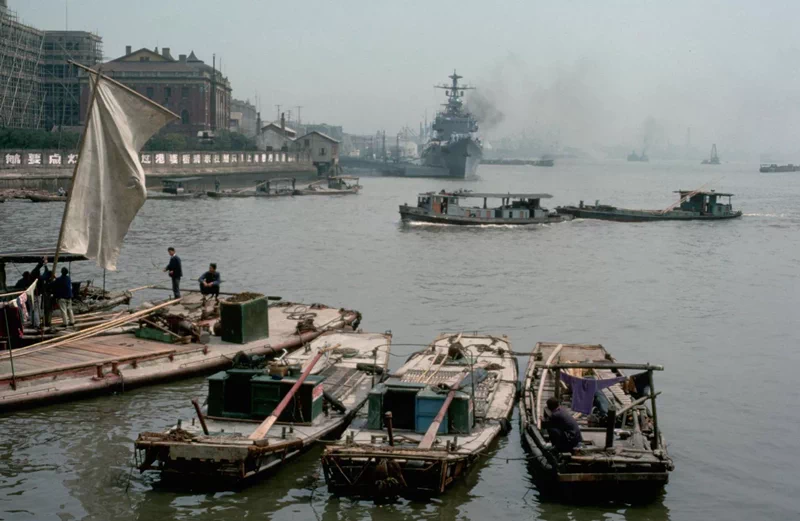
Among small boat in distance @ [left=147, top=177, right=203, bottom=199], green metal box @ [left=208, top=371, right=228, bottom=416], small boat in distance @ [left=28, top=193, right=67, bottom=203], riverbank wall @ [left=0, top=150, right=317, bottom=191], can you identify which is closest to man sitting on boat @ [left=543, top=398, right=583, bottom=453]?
green metal box @ [left=208, top=371, right=228, bottom=416]

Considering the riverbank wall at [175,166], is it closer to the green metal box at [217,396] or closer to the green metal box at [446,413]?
the green metal box at [217,396]

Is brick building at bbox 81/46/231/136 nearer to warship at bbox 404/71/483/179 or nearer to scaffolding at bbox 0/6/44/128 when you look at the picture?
scaffolding at bbox 0/6/44/128

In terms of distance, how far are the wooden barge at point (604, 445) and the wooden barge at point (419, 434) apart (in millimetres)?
766

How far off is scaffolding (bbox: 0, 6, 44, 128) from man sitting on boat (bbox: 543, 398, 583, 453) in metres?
112

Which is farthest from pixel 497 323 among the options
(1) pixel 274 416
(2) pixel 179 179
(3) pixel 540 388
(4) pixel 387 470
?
(2) pixel 179 179

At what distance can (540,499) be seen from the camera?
639 inches

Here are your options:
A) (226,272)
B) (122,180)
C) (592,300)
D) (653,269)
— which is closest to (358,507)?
(122,180)

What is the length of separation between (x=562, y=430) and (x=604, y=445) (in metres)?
1.02

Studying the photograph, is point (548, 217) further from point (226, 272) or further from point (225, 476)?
point (225, 476)

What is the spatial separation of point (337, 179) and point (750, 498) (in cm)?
10434

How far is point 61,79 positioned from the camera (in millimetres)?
136000

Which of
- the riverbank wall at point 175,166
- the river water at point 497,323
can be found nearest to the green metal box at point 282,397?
the river water at point 497,323

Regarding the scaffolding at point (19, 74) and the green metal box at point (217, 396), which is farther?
the scaffolding at point (19, 74)

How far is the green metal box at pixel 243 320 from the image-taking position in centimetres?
Answer: 2277
